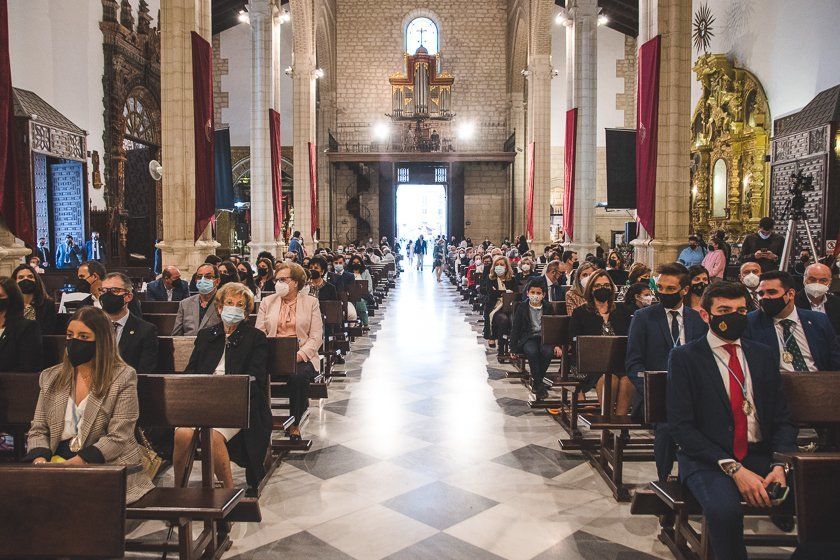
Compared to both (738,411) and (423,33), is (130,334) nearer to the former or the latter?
(738,411)

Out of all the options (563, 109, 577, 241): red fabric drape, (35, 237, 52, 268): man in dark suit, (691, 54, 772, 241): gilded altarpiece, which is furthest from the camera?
(563, 109, 577, 241): red fabric drape

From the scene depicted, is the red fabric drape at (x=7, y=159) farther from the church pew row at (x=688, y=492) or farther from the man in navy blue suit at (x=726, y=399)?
the man in navy blue suit at (x=726, y=399)

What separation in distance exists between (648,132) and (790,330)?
5518 mm

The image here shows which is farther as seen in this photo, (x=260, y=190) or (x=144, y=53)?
(x=144, y=53)

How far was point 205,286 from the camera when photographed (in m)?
6.04

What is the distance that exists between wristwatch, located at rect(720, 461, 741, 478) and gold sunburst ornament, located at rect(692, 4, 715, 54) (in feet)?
56.4

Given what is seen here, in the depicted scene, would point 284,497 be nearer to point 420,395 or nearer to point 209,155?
point 420,395

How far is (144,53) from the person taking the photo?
19188mm

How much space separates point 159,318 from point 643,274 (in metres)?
4.86

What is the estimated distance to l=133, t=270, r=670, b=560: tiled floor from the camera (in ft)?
13.1

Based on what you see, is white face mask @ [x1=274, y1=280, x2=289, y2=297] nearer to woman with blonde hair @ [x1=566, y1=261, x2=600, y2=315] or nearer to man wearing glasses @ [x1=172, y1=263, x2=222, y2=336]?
man wearing glasses @ [x1=172, y1=263, x2=222, y2=336]

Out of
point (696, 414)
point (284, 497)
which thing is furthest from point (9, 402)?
point (696, 414)

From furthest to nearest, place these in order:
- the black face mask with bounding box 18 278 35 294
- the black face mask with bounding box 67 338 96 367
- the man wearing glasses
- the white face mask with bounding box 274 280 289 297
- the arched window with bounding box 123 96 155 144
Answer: the arched window with bounding box 123 96 155 144
the white face mask with bounding box 274 280 289 297
the man wearing glasses
the black face mask with bounding box 18 278 35 294
the black face mask with bounding box 67 338 96 367

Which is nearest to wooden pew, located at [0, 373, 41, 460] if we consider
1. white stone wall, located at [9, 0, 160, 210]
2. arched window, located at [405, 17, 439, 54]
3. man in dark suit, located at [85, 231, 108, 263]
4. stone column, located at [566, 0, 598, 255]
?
white stone wall, located at [9, 0, 160, 210]
